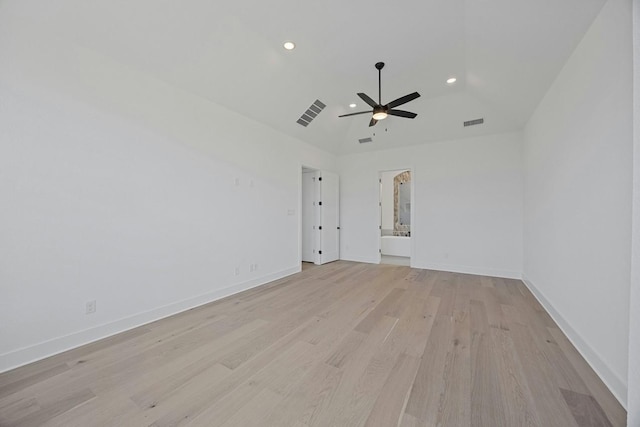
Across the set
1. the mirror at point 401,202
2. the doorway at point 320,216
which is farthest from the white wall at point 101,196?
the mirror at point 401,202

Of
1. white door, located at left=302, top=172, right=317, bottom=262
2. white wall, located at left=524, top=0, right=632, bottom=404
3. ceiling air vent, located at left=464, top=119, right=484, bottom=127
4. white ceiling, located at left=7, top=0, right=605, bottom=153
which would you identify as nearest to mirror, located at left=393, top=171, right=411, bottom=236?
white door, located at left=302, top=172, right=317, bottom=262

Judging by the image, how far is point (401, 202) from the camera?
329 inches

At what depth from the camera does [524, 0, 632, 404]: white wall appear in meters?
1.63

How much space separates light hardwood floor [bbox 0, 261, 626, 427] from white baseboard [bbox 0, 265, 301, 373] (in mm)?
82

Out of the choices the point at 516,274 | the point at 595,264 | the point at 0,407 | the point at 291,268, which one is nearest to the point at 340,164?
the point at 291,268

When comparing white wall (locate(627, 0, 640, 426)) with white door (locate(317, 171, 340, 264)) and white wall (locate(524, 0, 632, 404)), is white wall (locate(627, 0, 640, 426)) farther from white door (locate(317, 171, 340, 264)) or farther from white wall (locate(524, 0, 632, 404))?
white door (locate(317, 171, 340, 264))

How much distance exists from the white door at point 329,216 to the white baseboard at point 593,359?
407 cm

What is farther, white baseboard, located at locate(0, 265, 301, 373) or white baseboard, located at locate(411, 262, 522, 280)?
white baseboard, located at locate(411, 262, 522, 280)

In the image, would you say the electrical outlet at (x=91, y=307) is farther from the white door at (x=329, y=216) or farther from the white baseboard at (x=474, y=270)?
the white baseboard at (x=474, y=270)

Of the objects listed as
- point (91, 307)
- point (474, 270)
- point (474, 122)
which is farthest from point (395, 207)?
point (91, 307)

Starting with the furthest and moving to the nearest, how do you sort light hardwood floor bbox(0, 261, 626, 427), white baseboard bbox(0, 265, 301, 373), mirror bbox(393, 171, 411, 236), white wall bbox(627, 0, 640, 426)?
mirror bbox(393, 171, 411, 236), white baseboard bbox(0, 265, 301, 373), light hardwood floor bbox(0, 261, 626, 427), white wall bbox(627, 0, 640, 426)

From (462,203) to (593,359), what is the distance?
11.8ft

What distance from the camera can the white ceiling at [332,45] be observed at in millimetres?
2238

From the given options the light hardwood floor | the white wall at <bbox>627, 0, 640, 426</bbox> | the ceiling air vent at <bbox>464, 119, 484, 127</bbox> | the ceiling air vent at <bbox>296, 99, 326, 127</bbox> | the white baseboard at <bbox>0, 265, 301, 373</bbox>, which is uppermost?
the ceiling air vent at <bbox>296, 99, 326, 127</bbox>
